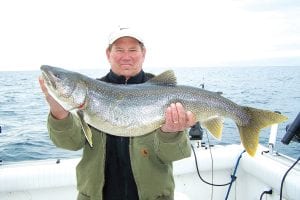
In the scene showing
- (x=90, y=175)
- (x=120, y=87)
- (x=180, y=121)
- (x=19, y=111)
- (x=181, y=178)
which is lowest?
(x=19, y=111)

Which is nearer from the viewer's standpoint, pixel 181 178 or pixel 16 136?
pixel 181 178

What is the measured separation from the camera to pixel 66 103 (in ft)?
12.1

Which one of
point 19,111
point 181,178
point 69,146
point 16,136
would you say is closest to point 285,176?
point 181,178

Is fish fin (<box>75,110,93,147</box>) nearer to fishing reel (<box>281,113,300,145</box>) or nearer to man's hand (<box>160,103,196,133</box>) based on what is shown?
man's hand (<box>160,103,196,133</box>)

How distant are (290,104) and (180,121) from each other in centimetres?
2044

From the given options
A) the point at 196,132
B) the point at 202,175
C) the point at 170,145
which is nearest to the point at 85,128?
the point at 170,145

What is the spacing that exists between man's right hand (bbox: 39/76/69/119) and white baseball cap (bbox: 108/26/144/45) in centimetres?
88

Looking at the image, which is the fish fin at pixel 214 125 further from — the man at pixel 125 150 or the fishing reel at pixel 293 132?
the fishing reel at pixel 293 132

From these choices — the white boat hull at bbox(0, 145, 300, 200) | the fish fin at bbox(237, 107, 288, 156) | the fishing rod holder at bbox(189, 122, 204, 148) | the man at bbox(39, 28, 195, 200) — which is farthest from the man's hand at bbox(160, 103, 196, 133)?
the fishing rod holder at bbox(189, 122, 204, 148)

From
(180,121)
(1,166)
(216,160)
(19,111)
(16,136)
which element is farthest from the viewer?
(19,111)

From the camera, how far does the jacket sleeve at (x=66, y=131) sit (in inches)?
146

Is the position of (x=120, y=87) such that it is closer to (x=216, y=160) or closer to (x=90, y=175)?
(x=90, y=175)

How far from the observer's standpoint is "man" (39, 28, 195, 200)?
372 centimetres

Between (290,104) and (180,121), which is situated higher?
(180,121)
